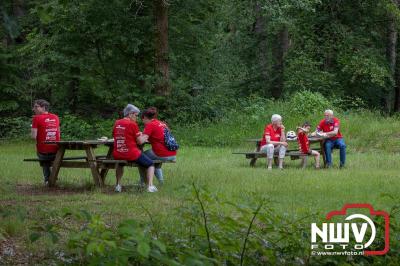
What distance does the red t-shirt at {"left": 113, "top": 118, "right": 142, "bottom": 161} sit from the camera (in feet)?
42.7

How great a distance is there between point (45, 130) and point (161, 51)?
14843 mm

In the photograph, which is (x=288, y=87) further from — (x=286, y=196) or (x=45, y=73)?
(x=286, y=196)

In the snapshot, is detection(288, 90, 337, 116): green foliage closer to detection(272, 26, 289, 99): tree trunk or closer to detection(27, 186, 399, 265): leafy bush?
detection(272, 26, 289, 99): tree trunk

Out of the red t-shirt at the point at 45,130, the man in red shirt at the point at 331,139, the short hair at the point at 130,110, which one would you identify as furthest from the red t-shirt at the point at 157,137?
the man in red shirt at the point at 331,139

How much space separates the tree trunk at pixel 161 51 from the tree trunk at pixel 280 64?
1120 centimetres

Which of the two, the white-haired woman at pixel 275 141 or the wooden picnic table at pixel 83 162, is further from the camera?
the white-haired woman at pixel 275 141

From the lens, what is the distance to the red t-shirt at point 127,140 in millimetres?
13023

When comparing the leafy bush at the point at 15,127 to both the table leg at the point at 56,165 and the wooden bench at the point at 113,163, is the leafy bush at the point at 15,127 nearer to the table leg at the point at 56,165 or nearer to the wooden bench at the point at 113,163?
the table leg at the point at 56,165

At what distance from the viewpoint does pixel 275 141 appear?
18.7 m

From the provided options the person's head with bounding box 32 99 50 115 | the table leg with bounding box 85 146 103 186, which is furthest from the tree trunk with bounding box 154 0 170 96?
the table leg with bounding box 85 146 103 186

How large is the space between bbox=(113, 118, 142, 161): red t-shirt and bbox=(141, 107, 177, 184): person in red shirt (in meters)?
1.26

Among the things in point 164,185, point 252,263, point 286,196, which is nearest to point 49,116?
point 164,185

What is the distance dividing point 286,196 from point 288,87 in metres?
24.9

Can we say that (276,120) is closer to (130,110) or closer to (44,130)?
(130,110)
